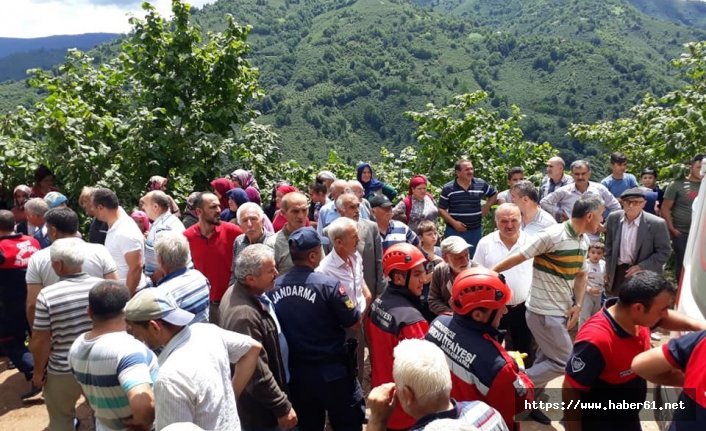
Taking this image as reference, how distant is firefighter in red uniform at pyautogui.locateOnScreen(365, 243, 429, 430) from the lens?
3.68 meters

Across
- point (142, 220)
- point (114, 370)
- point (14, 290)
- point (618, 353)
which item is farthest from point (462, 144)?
point (114, 370)

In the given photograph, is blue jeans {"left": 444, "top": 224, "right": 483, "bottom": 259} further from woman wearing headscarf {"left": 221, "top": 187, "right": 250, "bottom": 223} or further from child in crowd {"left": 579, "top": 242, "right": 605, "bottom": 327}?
woman wearing headscarf {"left": 221, "top": 187, "right": 250, "bottom": 223}

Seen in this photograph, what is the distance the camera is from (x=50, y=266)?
480cm

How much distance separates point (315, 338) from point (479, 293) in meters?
1.25

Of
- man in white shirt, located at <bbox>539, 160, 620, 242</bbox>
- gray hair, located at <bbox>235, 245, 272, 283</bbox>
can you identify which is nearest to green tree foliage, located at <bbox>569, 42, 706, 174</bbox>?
man in white shirt, located at <bbox>539, 160, 620, 242</bbox>

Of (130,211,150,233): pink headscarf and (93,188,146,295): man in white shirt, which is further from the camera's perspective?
(130,211,150,233): pink headscarf

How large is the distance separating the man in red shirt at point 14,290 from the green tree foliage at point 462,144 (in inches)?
303

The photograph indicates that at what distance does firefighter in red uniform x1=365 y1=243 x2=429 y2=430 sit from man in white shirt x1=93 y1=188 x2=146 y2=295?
2473 mm

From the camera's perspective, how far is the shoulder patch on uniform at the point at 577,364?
3.19 metres

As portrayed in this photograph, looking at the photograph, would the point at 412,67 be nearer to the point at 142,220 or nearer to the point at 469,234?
the point at 469,234

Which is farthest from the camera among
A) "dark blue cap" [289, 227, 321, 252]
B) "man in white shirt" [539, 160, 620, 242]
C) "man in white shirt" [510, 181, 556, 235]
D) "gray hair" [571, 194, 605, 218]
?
"man in white shirt" [539, 160, 620, 242]

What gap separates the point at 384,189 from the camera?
8.24 m

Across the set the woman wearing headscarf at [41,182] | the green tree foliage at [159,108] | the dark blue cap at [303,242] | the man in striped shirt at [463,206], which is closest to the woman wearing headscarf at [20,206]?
the woman wearing headscarf at [41,182]

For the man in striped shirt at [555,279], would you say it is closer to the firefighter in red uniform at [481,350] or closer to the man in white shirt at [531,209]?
the man in white shirt at [531,209]
